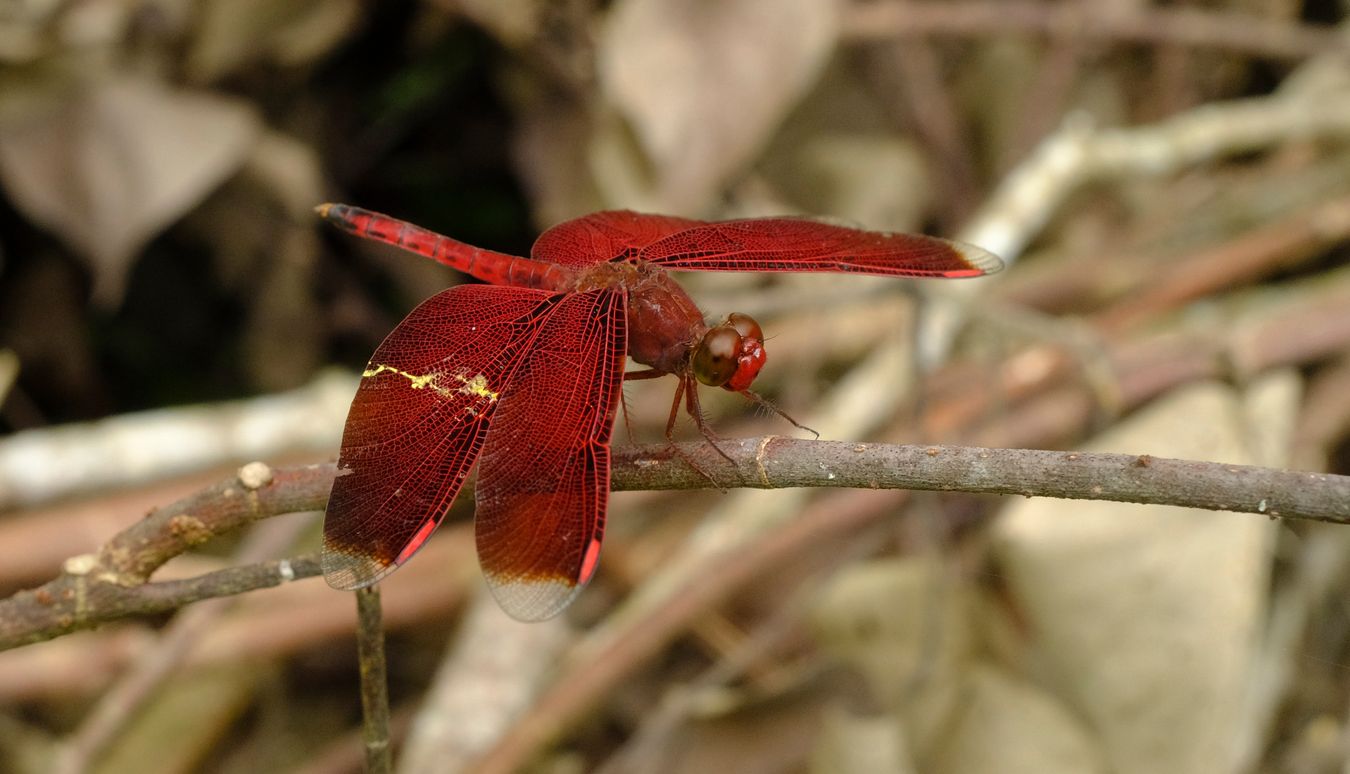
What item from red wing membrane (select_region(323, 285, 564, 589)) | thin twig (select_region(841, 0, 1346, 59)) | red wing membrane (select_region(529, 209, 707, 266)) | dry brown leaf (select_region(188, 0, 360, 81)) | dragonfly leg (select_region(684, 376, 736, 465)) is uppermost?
thin twig (select_region(841, 0, 1346, 59))

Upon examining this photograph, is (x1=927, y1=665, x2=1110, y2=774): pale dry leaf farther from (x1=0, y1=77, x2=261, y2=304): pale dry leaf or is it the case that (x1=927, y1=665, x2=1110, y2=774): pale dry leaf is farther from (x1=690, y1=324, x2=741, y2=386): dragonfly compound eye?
(x1=0, y1=77, x2=261, y2=304): pale dry leaf

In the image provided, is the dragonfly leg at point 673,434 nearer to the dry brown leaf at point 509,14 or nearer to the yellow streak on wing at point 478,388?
the yellow streak on wing at point 478,388

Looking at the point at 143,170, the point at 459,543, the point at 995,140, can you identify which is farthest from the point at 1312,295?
the point at 143,170

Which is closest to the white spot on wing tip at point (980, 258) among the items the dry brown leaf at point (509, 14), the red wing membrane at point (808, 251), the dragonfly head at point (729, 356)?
the red wing membrane at point (808, 251)

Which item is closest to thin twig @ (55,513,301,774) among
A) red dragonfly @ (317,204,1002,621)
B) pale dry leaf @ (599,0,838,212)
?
red dragonfly @ (317,204,1002,621)

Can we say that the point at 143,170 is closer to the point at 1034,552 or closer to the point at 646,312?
the point at 646,312

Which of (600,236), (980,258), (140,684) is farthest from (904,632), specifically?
(140,684)
